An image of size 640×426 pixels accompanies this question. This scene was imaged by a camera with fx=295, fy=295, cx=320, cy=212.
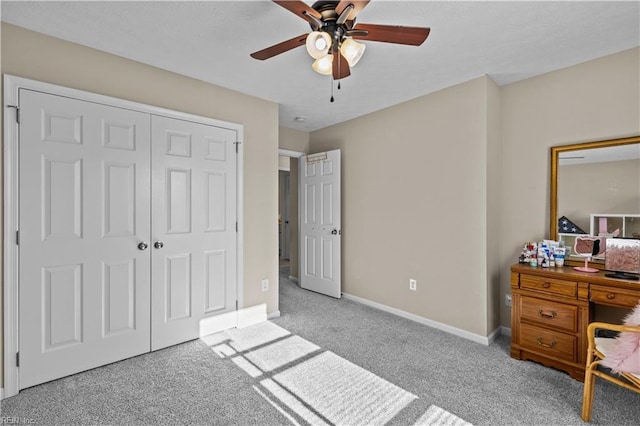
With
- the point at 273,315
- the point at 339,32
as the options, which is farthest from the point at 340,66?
the point at 273,315

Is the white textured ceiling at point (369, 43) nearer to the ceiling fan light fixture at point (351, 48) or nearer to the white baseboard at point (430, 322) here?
the ceiling fan light fixture at point (351, 48)

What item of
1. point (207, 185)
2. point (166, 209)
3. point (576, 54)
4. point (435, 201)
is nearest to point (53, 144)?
point (166, 209)

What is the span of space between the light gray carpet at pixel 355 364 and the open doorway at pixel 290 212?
2.33m

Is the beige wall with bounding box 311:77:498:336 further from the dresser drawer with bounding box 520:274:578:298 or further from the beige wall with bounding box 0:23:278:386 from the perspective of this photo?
the beige wall with bounding box 0:23:278:386

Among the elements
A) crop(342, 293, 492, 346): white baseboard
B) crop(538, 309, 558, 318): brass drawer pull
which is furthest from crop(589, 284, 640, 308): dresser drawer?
crop(342, 293, 492, 346): white baseboard

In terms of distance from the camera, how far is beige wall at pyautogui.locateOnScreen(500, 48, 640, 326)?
232 cm

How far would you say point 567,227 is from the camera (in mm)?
2574

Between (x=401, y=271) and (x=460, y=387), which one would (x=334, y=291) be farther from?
(x=460, y=387)

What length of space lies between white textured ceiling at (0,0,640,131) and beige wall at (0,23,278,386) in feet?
0.31

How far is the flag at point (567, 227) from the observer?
8.30ft

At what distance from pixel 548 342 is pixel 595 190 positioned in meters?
1.31

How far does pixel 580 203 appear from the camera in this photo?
2516 millimetres

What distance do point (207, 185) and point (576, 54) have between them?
11.0ft

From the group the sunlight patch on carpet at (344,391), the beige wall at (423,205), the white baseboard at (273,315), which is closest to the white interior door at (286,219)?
the beige wall at (423,205)
